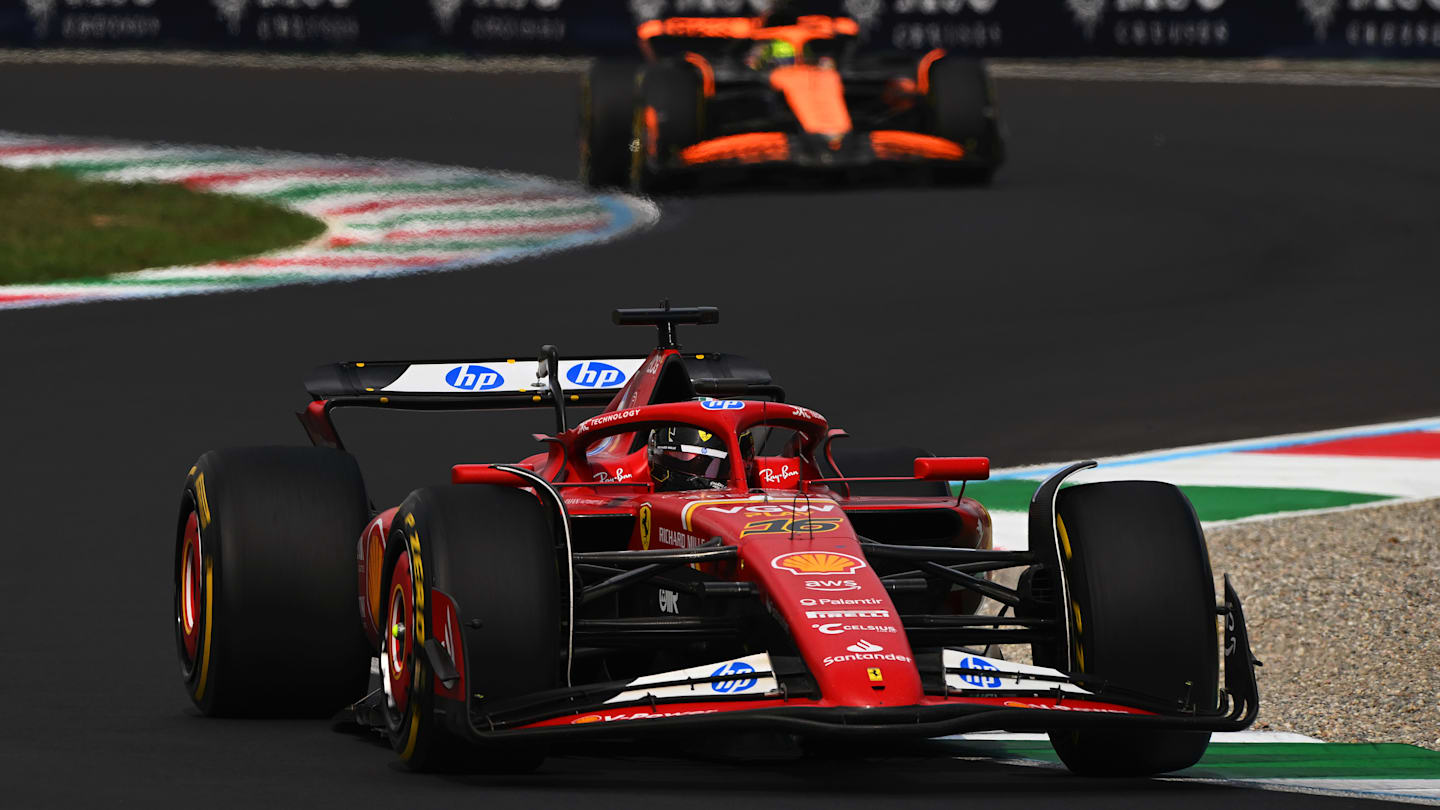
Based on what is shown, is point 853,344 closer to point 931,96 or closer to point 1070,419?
point 1070,419

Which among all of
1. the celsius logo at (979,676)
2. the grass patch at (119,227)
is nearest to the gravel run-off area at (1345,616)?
the celsius logo at (979,676)

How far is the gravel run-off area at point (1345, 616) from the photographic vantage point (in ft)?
27.6

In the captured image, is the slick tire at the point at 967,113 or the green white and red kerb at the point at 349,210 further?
the slick tire at the point at 967,113

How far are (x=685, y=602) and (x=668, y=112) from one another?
14.3 meters

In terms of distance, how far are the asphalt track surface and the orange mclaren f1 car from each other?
37 centimetres

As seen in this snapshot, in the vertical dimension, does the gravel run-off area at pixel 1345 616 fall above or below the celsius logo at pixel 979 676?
below

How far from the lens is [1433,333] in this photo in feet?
53.3

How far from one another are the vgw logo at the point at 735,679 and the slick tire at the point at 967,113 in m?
15.5

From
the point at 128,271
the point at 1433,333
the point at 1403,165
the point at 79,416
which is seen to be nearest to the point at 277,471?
the point at 79,416

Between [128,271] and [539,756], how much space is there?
12285mm

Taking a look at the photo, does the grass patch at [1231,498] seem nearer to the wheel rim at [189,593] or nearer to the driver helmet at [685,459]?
the driver helmet at [685,459]

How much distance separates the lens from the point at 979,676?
6.86 metres

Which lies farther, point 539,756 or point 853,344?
point 853,344

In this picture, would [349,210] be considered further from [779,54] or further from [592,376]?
[592,376]
